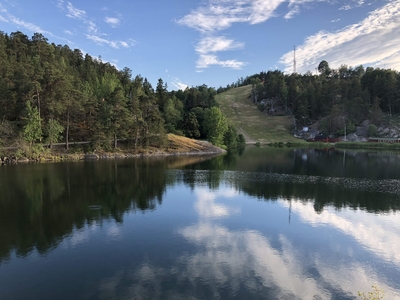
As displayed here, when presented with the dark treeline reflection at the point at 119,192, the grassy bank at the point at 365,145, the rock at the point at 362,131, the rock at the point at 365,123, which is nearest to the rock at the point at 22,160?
the dark treeline reflection at the point at 119,192

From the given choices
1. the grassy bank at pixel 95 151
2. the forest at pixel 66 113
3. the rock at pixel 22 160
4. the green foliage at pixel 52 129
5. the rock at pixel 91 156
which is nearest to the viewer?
the rock at pixel 22 160

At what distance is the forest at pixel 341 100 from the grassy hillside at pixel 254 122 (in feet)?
21.9

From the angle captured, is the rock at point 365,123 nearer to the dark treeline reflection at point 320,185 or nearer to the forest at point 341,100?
the forest at point 341,100

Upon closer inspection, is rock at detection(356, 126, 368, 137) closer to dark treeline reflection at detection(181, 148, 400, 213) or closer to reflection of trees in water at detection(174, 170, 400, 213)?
dark treeline reflection at detection(181, 148, 400, 213)

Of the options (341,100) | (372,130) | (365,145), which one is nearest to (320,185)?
(365,145)

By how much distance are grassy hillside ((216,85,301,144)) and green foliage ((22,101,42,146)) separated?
82261 mm

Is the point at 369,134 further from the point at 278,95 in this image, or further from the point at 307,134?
the point at 278,95

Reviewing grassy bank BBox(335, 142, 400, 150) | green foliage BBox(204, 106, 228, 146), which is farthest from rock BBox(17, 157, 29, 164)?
grassy bank BBox(335, 142, 400, 150)

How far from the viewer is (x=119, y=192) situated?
28.5 meters

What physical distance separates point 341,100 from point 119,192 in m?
122

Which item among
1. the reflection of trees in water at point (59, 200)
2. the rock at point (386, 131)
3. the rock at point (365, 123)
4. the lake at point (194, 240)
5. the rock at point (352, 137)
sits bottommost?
the lake at point (194, 240)

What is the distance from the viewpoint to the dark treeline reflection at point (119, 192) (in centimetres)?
1855

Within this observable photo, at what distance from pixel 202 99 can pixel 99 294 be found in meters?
107

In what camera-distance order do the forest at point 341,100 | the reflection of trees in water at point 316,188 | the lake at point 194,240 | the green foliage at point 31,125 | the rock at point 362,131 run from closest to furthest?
the lake at point 194,240
the reflection of trees in water at point 316,188
the green foliage at point 31,125
the rock at point 362,131
the forest at point 341,100
